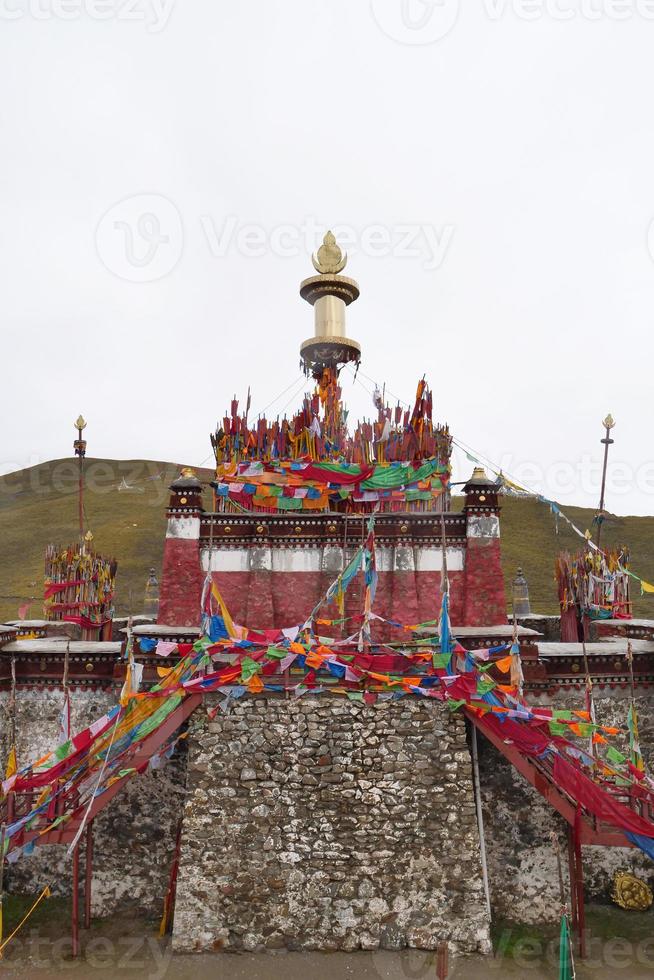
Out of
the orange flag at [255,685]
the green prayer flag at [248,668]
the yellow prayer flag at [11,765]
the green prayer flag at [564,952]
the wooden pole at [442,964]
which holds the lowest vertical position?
the wooden pole at [442,964]

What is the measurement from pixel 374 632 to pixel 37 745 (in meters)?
8.80

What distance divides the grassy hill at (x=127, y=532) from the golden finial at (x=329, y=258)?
28.4 metres

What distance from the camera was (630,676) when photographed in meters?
15.7

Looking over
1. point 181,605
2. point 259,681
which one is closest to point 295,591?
point 181,605

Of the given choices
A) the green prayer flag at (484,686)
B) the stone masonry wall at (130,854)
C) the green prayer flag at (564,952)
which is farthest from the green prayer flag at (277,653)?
the green prayer flag at (564,952)

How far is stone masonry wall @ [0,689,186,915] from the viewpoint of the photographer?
1415 cm

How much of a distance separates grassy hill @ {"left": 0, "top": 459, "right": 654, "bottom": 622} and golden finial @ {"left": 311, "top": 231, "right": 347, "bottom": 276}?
2838 cm

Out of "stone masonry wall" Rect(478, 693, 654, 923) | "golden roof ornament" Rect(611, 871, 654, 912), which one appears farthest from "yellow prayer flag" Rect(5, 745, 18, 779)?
"golden roof ornament" Rect(611, 871, 654, 912)

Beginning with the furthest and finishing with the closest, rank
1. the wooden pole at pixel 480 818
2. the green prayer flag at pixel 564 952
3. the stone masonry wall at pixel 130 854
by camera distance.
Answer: the stone masonry wall at pixel 130 854
the wooden pole at pixel 480 818
the green prayer flag at pixel 564 952

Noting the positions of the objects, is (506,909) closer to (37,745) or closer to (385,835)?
(385,835)

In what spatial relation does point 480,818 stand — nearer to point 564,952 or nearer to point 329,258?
point 564,952

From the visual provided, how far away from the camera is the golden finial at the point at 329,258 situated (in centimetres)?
2709

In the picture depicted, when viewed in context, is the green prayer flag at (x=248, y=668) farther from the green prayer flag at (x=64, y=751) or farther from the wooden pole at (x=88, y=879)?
the wooden pole at (x=88, y=879)

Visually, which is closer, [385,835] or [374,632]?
[385,835]
